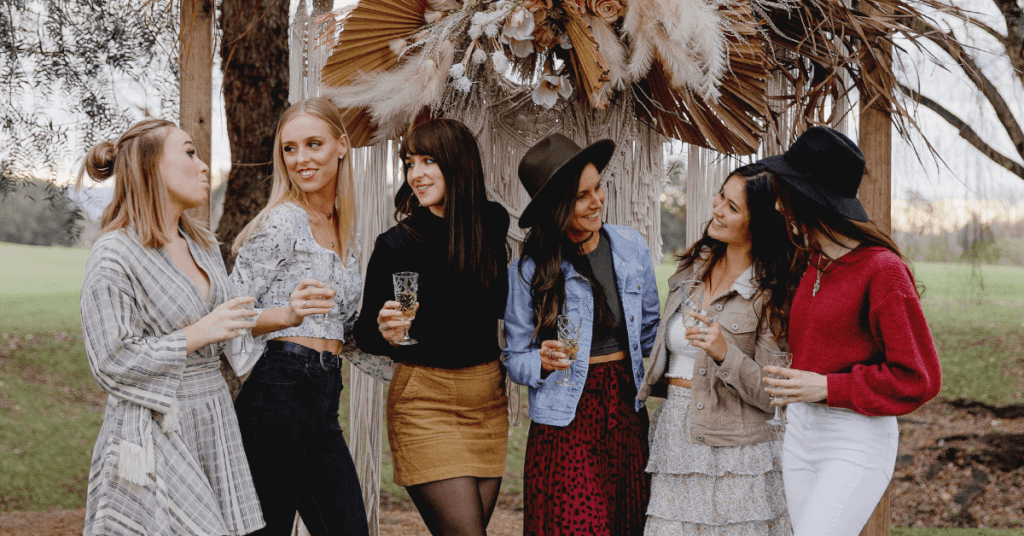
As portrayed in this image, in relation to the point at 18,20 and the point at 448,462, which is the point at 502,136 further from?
the point at 18,20

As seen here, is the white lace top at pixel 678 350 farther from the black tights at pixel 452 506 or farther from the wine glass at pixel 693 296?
the black tights at pixel 452 506

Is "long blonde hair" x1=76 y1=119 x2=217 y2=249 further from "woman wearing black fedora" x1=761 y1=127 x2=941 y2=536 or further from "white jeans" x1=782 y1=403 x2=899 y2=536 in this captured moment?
"white jeans" x1=782 y1=403 x2=899 y2=536

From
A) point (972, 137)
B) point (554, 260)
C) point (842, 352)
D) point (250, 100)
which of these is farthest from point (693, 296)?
point (972, 137)

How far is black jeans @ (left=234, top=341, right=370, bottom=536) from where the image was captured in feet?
7.66

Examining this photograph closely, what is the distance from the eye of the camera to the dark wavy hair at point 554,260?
2.57m

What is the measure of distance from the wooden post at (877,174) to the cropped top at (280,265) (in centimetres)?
224

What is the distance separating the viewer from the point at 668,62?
2.70 meters

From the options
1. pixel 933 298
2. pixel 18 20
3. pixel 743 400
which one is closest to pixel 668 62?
pixel 743 400

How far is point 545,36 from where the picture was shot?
2.75m

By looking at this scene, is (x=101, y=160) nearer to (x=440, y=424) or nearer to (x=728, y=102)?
(x=440, y=424)

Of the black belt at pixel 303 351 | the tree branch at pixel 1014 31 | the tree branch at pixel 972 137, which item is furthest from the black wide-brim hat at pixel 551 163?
the tree branch at pixel 1014 31

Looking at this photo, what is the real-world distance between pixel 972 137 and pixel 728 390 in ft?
12.7

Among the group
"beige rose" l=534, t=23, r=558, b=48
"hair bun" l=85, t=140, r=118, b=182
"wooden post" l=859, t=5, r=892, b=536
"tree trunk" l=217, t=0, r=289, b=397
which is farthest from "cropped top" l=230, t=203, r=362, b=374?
"tree trunk" l=217, t=0, r=289, b=397

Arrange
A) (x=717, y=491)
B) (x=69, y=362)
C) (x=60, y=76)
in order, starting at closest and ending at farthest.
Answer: (x=717, y=491)
(x=60, y=76)
(x=69, y=362)
